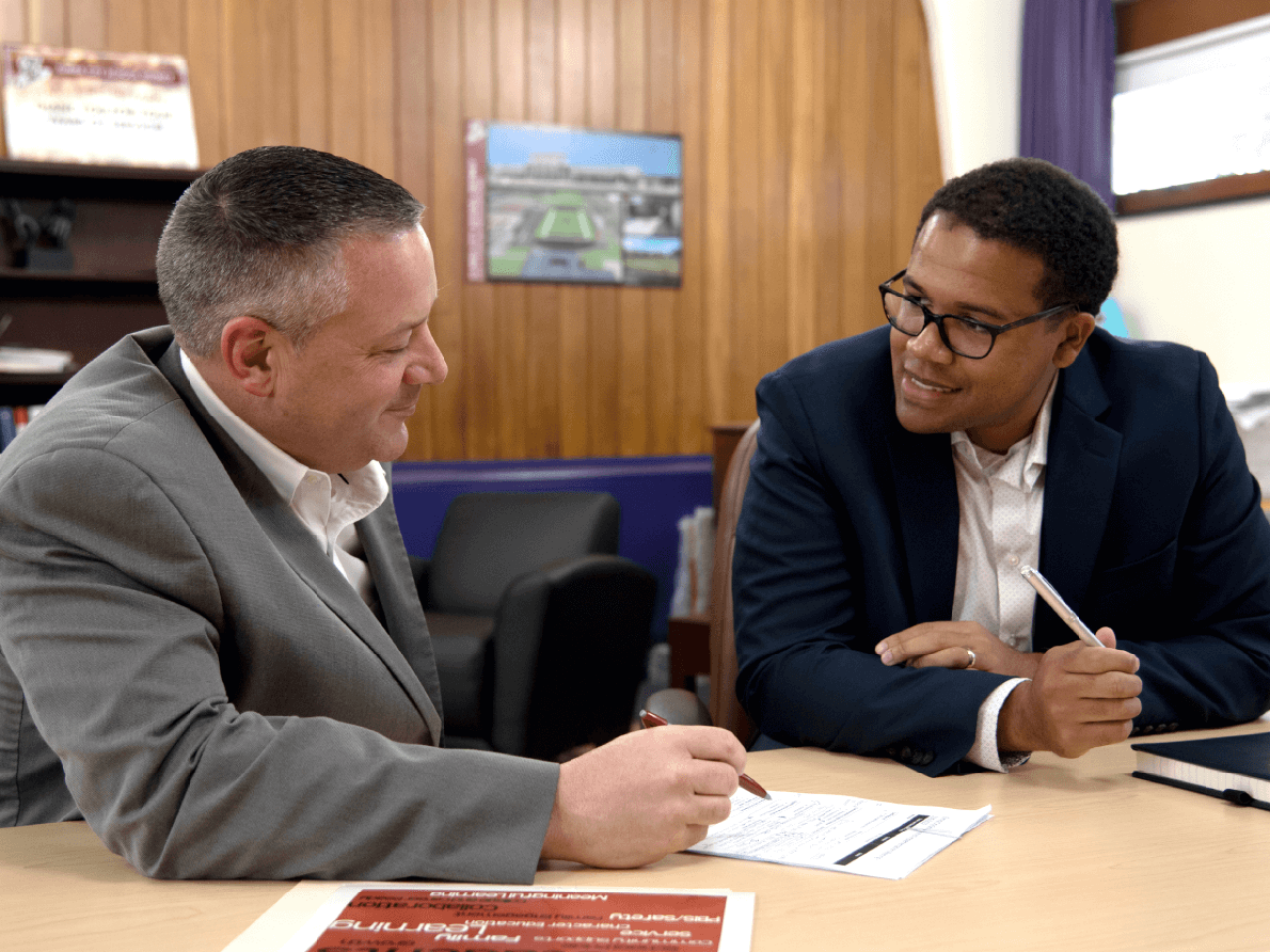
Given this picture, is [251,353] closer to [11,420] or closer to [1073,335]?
[1073,335]

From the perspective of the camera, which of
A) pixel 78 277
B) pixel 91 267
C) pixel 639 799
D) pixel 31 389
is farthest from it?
pixel 91 267

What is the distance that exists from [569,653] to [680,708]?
6.98ft

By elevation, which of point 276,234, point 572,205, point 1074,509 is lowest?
point 1074,509

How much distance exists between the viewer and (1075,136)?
16.2 ft

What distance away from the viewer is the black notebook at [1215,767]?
3.64 feet

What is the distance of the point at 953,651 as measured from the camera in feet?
4.62

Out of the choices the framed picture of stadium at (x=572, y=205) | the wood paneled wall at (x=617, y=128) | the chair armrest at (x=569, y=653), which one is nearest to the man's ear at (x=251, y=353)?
the chair armrest at (x=569, y=653)

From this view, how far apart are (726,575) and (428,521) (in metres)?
2.96

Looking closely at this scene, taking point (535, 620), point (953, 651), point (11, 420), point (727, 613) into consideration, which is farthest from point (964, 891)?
point (11, 420)

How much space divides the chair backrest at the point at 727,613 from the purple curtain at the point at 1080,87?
3.64 meters

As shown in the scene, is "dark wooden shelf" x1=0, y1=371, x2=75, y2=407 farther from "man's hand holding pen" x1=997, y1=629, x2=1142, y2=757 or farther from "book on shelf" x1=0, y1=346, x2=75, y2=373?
"man's hand holding pen" x1=997, y1=629, x2=1142, y2=757

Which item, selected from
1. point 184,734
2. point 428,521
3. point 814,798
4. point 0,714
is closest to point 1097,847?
point 814,798

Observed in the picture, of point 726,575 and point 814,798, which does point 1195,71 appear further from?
point 814,798

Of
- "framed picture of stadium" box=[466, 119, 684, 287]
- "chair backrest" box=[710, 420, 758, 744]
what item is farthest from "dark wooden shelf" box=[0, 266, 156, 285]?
"chair backrest" box=[710, 420, 758, 744]
